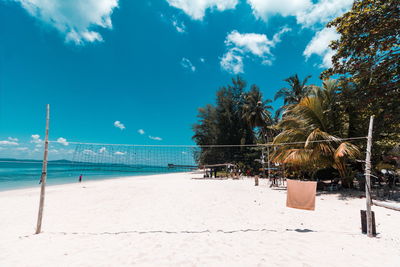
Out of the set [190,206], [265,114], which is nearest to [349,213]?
[190,206]

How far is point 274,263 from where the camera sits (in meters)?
3.04

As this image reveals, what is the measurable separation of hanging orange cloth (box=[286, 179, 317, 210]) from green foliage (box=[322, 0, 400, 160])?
5369 mm

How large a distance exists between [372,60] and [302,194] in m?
5.95

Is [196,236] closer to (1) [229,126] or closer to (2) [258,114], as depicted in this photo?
(2) [258,114]

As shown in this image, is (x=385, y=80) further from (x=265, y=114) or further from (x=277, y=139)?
(x=265, y=114)

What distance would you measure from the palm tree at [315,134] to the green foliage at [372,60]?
3.62ft

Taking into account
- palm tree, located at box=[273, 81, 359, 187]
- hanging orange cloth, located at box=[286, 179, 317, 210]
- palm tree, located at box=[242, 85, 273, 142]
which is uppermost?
palm tree, located at box=[242, 85, 273, 142]

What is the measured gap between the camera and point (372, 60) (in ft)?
22.1

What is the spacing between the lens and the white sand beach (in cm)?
321

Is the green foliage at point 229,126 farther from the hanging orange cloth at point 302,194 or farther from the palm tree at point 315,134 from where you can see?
the hanging orange cloth at point 302,194

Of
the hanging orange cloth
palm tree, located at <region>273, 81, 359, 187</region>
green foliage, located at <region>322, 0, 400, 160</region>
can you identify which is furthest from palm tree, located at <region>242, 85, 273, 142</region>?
the hanging orange cloth

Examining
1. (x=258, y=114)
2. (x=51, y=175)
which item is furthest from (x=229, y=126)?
(x=51, y=175)

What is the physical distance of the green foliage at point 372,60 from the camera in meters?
6.15

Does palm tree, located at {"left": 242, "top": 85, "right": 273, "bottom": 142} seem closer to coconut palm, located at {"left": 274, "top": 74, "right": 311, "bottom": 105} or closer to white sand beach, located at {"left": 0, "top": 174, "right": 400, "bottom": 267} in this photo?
coconut palm, located at {"left": 274, "top": 74, "right": 311, "bottom": 105}
